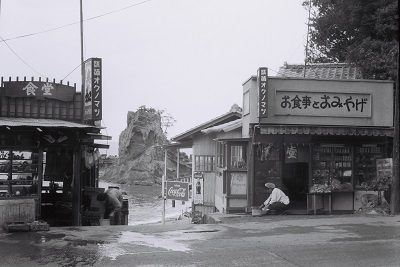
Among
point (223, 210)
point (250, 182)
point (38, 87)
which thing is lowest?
point (223, 210)

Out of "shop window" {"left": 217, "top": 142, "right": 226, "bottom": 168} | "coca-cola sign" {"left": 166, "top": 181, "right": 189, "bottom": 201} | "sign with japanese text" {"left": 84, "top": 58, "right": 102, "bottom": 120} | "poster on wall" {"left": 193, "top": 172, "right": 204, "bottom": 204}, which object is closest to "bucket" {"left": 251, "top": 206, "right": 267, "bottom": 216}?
"coca-cola sign" {"left": 166, "top": 181, "right": 189, "bottom": 201}

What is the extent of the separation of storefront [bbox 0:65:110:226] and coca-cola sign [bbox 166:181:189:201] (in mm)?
3311

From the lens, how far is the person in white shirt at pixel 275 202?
16.5m

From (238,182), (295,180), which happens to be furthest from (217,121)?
(238,182)

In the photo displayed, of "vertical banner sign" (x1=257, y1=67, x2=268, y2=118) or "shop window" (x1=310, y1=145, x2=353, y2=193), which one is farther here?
"shop window" (x1=310, y1=145, x2=353, y2=193)

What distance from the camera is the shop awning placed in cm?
1630

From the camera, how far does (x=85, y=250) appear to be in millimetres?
10406

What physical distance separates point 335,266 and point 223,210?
10.1m

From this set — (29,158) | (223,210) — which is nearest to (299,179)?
(223,210)

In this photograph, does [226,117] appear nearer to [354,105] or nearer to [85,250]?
[354,105]

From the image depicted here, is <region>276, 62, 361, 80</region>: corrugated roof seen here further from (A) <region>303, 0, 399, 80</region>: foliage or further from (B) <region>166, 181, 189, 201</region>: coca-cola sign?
(B) <region>166, 181, 189, 201</region>: coca-cola sign

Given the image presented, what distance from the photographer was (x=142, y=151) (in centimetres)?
8356

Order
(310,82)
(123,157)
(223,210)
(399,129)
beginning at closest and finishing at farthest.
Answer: (399,129) < (310,82) < (223,210) < (123,157)

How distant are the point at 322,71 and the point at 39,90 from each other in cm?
1472
